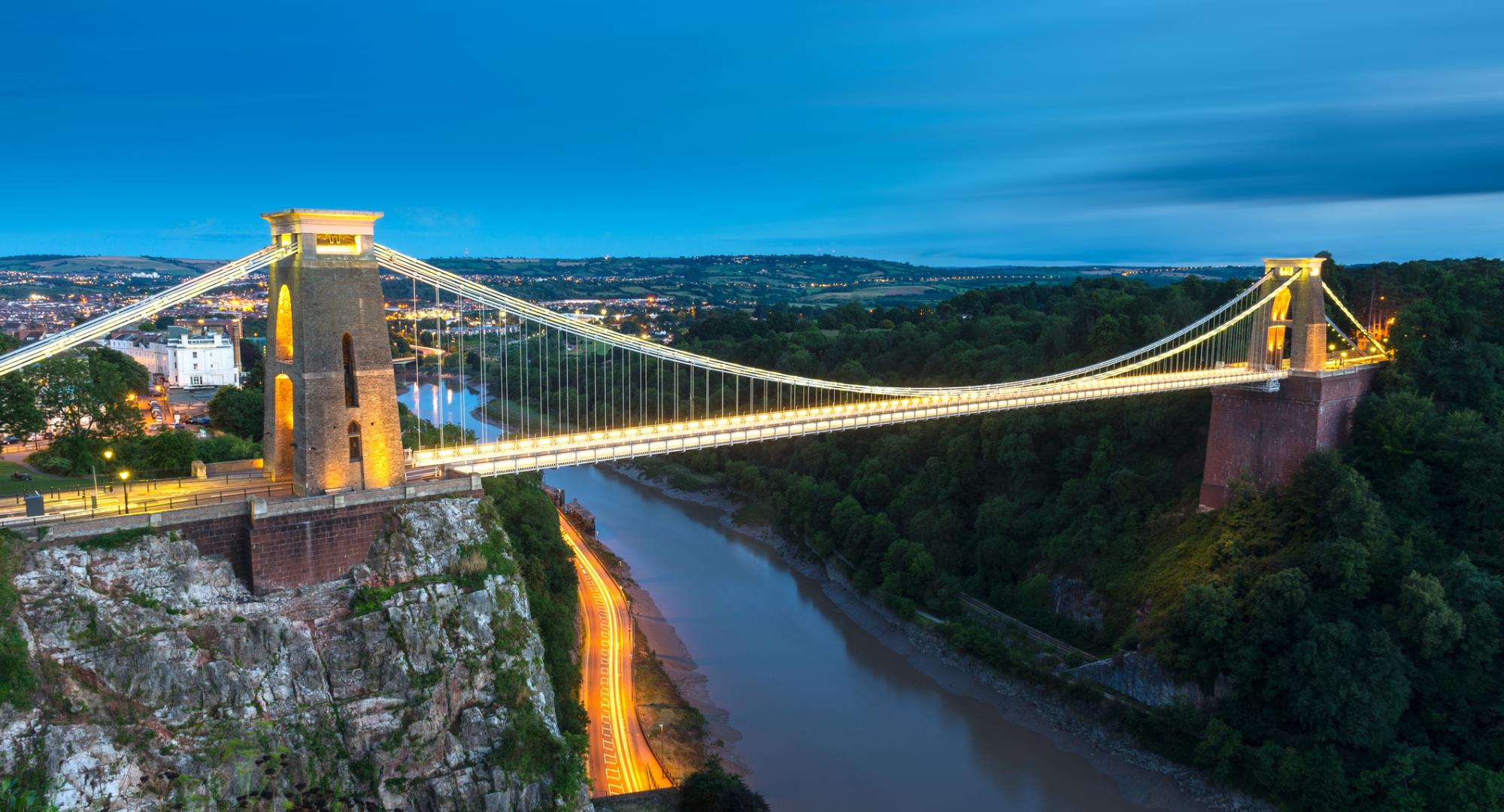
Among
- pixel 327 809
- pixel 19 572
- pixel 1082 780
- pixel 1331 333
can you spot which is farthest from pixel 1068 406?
pixel 19 572

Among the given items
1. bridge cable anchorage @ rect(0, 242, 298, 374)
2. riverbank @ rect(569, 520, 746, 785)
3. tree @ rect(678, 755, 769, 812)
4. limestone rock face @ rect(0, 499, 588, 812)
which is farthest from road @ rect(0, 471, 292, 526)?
riverbank @ rect(569, 520, 746, 785)

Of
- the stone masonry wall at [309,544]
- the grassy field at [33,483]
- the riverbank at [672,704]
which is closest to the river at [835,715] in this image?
the riverbank at [672,704]

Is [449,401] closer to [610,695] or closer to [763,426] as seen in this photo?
[610,695]

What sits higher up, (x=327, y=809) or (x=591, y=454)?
(x=591, y=454)

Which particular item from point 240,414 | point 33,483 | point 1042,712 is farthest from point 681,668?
point 240,414

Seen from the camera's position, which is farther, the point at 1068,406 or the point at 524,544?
the point at 1068,406

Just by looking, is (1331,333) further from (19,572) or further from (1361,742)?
(19,572)
